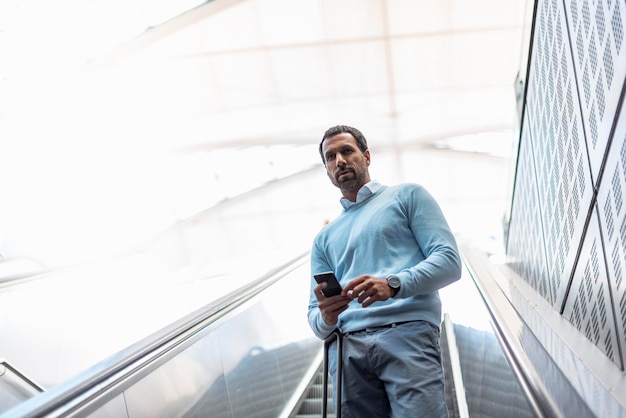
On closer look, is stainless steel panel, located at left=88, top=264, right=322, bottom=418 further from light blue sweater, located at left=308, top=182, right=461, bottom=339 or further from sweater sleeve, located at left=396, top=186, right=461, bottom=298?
sweater sleeve, located at left=396, top=186, right=461, bottom=298

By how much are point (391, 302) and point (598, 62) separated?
1.96m

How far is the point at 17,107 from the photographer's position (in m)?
16.7

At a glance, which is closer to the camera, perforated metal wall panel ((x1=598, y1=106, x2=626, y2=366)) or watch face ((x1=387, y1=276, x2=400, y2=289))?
watch face ((x1=387, y1=276, x2=400, y2=289))

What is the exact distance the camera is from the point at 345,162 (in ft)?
10.8

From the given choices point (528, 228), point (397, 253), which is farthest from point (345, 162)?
point (528, 228)

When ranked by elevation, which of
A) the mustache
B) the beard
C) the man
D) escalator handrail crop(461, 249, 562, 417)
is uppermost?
the mustache

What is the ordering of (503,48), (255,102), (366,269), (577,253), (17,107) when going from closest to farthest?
1. (366,269)
2. (577,253)
3. (17,107)
4. (503,48)
5. (255,102)

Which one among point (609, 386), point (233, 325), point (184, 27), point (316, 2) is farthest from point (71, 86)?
point (609, 386)

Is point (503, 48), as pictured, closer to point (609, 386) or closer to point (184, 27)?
point (184, 27)

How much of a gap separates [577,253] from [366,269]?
2.20m

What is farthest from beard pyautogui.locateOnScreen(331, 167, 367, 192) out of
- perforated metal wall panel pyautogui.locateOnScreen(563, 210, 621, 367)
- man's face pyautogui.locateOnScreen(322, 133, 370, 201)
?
perforated metal wall panel pyautogui.locateOnScreen(563, 210, 621, 367)

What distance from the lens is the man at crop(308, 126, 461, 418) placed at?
8.63 ft

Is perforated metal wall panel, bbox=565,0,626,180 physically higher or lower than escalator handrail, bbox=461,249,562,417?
higher

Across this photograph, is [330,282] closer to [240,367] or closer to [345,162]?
[345,162]
